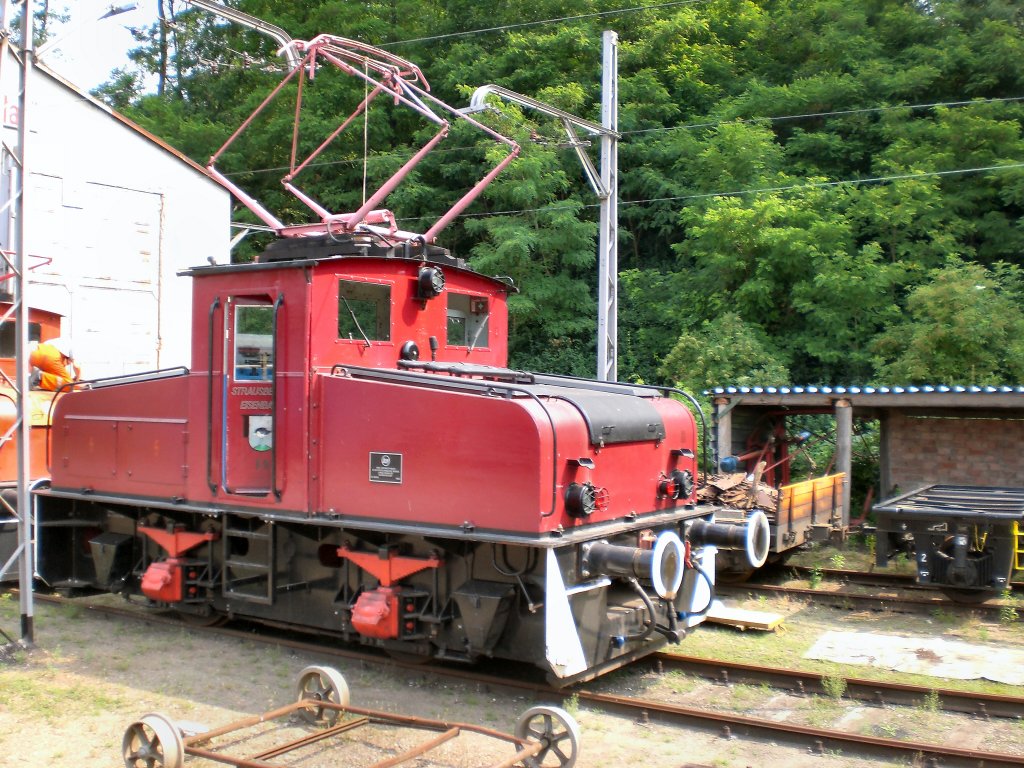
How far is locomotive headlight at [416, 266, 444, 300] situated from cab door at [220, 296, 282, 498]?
109cm

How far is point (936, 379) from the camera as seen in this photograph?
1739 cm

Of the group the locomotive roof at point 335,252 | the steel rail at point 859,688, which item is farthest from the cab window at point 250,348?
the steel rail at point 859,688

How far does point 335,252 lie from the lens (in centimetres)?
692

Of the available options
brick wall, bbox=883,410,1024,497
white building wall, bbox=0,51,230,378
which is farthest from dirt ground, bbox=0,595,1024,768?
white building wall, bbox=0,51,230,378

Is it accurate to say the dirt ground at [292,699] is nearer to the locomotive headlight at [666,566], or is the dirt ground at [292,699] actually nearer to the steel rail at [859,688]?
the steel rail at [859,688]

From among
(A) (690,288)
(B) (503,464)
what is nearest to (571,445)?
(B) (503,464)

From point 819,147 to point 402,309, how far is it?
19317 millimetres

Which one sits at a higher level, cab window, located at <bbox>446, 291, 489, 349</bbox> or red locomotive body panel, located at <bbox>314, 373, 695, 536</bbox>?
cab window, located at <bbox>446, 291, 489, 349</bbox>

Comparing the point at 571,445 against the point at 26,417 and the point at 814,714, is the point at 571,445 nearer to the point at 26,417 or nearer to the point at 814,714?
the point at 814,714

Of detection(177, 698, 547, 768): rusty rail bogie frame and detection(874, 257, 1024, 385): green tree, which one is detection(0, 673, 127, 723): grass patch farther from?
detection(874, 257, 1024, 385): green tree

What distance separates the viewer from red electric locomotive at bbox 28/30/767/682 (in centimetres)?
583

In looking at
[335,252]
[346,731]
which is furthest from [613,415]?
[346,731]

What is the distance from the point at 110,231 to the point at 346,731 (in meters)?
16.3

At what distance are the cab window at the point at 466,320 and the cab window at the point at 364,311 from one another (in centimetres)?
63
